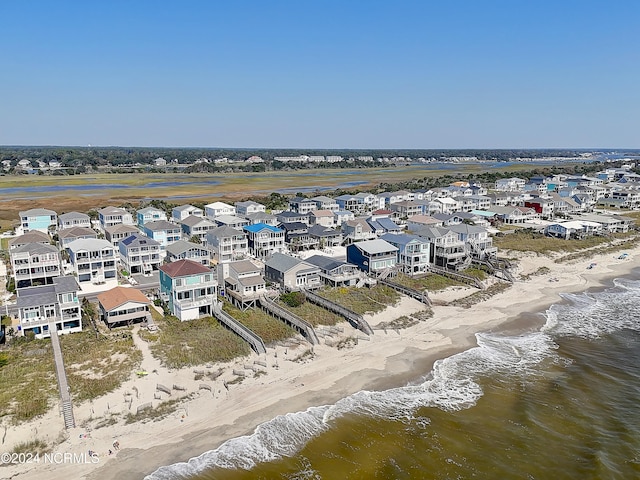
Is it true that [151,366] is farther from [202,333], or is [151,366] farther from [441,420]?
[441,420]

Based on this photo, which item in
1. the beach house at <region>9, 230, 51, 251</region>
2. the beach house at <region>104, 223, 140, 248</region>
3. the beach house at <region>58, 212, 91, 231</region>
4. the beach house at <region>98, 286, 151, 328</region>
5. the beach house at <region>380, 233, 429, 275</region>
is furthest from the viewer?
the beach house at <region>58, 212, 91, 231</region>

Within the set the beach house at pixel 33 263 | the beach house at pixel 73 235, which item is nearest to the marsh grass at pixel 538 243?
the beach house at pixel 73 235

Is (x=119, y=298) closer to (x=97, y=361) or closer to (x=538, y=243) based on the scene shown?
(x=97, y=361)

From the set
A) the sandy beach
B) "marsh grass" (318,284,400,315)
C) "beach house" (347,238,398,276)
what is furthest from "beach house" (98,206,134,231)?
the sandy beach

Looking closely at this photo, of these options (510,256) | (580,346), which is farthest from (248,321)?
(510,256)

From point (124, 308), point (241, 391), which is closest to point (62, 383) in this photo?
point (124, 308)

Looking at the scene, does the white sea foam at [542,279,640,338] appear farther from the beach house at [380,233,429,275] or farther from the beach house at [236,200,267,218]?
the beach house at [236,200,267,218]

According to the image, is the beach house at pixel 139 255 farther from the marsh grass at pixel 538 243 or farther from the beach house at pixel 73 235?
the marsh grass at pixel 538 243
